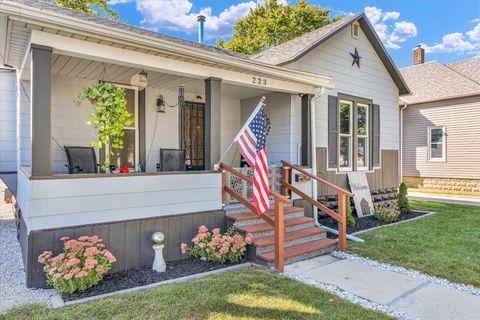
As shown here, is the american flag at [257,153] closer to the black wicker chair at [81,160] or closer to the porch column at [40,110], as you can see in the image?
the porch column at [40,110]

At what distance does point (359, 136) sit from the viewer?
862cm

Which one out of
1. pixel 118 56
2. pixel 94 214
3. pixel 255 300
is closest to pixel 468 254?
pixel 255 300

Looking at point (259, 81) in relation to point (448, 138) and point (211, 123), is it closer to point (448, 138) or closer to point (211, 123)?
point (211, 123)

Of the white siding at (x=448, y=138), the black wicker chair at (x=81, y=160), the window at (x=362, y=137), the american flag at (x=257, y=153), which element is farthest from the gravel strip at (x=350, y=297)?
the white siding at (x=448, y=138)

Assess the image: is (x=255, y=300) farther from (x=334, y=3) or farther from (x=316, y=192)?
(x=334, y=3)

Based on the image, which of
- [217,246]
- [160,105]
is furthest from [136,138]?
[217,246]

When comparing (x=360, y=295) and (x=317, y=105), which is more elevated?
(x=317, y=105)

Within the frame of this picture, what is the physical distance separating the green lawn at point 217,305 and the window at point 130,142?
344 centimetres

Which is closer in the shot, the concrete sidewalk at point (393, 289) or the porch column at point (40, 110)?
the concrete sidewalk at point (393, 289)

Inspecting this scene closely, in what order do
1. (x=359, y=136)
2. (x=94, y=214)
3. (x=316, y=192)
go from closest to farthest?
(x=94, y=214)
(x=316, y=192)
(x=359, y=136)

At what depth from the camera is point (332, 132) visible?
780 centimetres

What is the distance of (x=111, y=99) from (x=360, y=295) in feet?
13.2

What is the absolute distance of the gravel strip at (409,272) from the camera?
155 inches

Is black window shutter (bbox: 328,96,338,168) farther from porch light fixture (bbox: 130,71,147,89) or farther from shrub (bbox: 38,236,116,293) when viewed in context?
shrub (bbox: 38,236,116,293)
